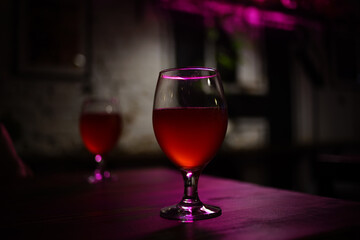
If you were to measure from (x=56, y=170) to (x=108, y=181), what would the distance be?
254 cm

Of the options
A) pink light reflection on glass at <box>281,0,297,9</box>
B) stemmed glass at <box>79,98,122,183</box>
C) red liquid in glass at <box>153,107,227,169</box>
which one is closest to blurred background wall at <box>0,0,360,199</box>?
pink light reflection on glass at <box>281,0,297,9</box>

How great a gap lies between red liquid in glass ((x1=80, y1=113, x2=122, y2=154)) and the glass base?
19.2 inches

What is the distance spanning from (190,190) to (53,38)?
3.03 m

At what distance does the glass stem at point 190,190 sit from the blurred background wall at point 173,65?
128 cm

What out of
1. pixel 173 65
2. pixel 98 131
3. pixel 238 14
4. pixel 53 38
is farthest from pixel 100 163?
pixel 173 65

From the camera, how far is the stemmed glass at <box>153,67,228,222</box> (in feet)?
1.82

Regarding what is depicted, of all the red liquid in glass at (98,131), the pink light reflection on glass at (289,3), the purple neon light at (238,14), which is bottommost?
the red liquid in glass at (98,131)

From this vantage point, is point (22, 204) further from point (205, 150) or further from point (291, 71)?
point (291, 71)

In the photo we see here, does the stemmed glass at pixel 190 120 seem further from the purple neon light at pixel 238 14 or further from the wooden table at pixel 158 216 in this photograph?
the purple neon light at pixel 238 14

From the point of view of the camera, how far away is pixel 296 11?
1942mm

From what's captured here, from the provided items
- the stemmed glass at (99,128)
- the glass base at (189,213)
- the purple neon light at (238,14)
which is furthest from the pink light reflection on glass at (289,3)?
the glass base at (189,213)

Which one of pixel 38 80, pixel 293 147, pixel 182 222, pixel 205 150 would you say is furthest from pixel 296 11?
pixel 293 147

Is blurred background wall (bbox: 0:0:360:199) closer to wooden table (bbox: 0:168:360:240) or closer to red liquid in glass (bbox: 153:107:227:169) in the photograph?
wooden table (bbox: 0:168:360:240)

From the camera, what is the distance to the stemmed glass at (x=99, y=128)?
992mm
